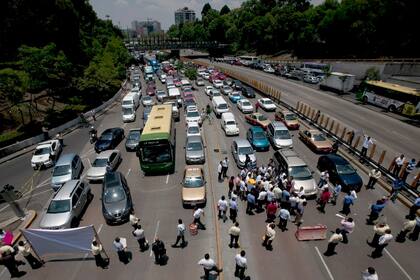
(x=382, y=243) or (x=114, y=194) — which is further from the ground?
(x=382, y=243)

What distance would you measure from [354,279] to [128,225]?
12.0 metres

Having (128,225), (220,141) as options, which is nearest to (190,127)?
(220,141)

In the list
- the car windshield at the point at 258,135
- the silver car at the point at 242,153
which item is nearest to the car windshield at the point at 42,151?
the silver car at the point at 242,153

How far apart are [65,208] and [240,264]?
10.9m

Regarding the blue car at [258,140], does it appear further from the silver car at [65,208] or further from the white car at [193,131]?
the silver car at [65,208]

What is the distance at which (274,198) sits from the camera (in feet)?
54.6

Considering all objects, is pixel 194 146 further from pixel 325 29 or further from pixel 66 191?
pixel 325 29

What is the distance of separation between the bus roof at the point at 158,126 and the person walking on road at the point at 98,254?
9623 millimetres

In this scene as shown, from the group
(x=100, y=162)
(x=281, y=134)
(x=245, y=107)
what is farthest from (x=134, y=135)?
(x=245, y=107)

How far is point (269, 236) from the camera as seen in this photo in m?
13.5

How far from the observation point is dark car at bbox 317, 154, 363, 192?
1841 cm

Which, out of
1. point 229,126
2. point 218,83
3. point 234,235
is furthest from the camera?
point 218,83

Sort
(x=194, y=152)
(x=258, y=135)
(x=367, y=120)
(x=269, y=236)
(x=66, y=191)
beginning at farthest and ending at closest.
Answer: (x=367, y=120) < (x=258, y=135) < (x=194, y=152) < (x=66, y=191) < (x=269, y=236)

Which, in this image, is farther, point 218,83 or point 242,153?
point 218,83
